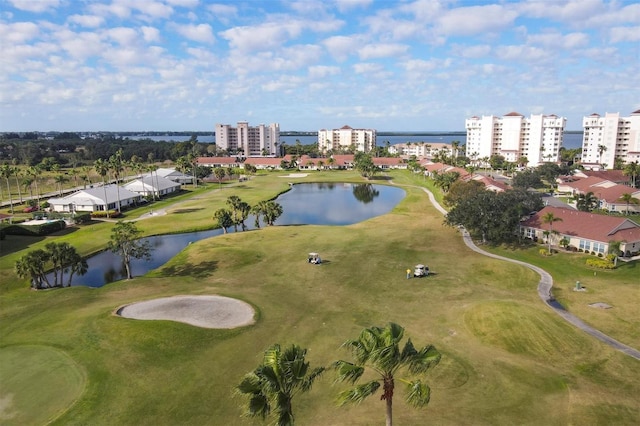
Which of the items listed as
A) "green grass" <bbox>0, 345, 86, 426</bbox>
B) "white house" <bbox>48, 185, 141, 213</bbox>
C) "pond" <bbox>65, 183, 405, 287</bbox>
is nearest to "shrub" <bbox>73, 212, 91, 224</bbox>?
"white house" <bbox>48, 185, 141, 213</bbox>

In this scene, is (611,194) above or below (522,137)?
below

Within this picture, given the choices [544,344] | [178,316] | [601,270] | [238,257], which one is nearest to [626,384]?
[544,344]

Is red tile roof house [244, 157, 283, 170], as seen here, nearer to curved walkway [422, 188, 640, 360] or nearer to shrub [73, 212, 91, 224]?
shrub [73, 212, 91, 224]

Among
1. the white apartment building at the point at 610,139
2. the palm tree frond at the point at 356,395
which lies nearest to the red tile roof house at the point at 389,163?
the white apartment building at the point at 610,139

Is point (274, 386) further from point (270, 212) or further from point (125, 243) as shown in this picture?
point (270, 212)

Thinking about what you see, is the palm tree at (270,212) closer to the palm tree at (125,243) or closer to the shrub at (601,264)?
the palm tree at (125,243)

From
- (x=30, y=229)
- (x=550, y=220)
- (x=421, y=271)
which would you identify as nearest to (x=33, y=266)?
(x=30, y=229)

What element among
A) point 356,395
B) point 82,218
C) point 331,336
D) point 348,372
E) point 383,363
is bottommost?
point 331,336
